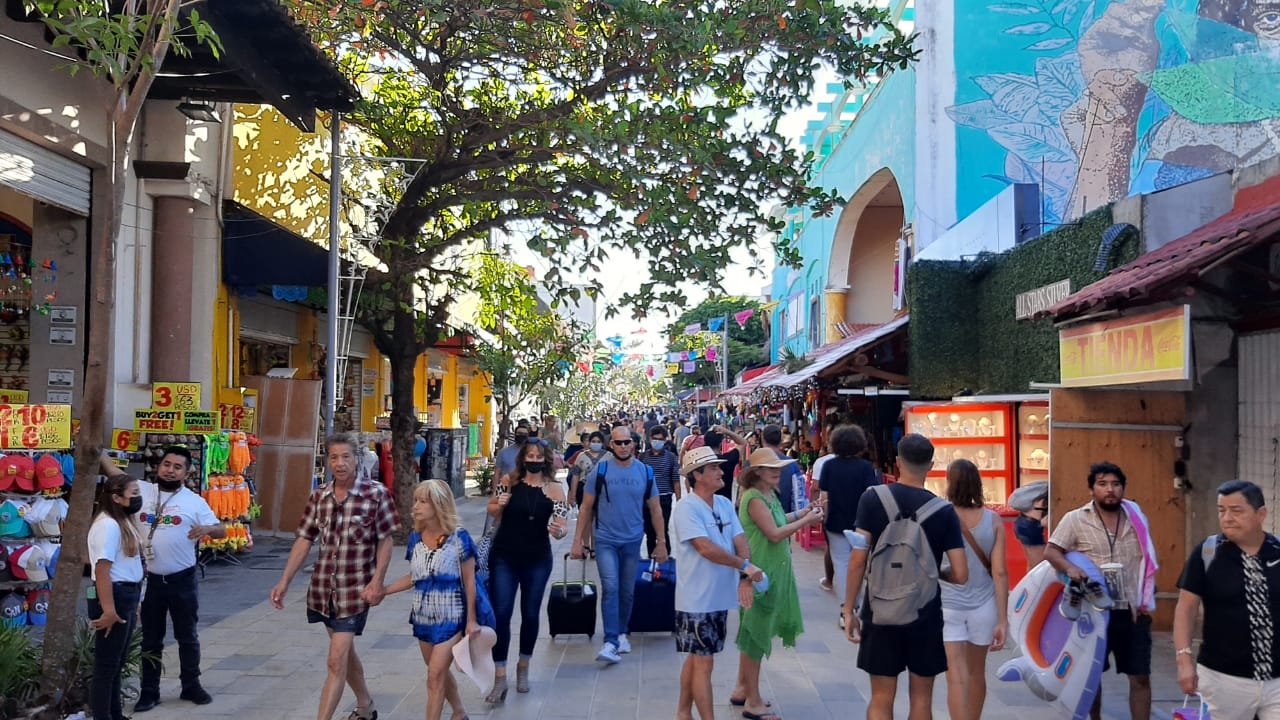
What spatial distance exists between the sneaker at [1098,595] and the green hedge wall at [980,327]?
5573mm

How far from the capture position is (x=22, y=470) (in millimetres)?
8250

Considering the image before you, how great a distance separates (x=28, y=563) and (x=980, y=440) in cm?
→ 880

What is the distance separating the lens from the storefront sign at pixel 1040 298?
10.3 m

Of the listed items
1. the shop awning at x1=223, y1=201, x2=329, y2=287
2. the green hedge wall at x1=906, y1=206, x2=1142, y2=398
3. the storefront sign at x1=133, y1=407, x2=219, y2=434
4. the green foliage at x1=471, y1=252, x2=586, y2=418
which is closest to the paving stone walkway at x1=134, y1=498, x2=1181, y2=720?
the storefront sign at x1=133, y1=407, x2=219, y2=434

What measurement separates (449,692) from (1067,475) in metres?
4.94

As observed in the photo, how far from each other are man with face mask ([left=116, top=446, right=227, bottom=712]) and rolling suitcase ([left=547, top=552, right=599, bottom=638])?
2668mm

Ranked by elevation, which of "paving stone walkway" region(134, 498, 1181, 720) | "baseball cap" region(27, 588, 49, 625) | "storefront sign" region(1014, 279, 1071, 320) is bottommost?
"paving stone walkway" region(134, 498, 1181, 720)

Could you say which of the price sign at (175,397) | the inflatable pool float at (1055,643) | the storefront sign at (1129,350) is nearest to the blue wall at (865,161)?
the price sign at (175,397)

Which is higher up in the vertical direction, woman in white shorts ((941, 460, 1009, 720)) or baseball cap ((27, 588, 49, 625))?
woman in white shorts ((941, 460, 1009, 720))

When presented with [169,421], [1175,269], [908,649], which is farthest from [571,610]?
[169,421]

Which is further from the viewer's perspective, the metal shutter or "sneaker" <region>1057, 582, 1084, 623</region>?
the metal shutter

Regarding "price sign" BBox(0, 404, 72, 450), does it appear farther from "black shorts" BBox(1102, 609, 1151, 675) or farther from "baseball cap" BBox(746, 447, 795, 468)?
"black shorts" BBox(1102, 609, 1151, 675)

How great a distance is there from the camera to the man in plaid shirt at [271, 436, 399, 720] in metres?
5.62

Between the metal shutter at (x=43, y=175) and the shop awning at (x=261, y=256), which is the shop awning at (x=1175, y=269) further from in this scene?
the shop awning at (x=261, y=256)
